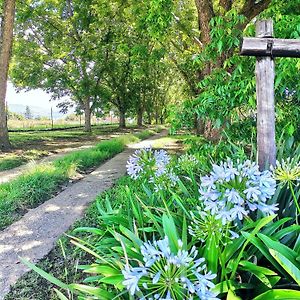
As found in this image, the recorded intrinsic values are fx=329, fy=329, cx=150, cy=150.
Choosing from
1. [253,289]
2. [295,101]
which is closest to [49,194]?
[295,101]

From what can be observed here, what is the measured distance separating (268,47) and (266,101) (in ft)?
1.09

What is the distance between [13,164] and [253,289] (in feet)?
21.9

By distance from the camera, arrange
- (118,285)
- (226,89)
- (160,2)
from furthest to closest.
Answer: (160,2) < (226,89) < (118,285)

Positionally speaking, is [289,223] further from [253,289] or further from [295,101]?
[295,101]

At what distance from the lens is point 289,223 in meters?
1.96

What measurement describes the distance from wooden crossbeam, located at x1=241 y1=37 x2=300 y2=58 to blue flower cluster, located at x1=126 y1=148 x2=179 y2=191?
88cm

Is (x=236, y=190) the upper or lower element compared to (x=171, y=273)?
upper

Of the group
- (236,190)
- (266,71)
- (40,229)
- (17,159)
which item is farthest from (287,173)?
(17,159)

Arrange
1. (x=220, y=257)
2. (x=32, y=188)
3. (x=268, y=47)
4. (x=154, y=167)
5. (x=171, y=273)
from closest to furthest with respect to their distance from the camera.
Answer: (x=171, y=273)
(x=220, y=257)
(x=268, y=47)
(x=154, y=167)
(x=32, y=188)

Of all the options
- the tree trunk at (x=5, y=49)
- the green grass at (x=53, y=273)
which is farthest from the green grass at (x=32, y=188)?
the tree trunk at (x=5, y=49)

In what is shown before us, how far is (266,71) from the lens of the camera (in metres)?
2.06

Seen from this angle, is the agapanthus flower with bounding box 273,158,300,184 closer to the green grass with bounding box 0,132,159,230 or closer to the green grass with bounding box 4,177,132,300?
the green grass with bounding box 4,177,132,300

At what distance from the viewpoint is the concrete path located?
2666 mm

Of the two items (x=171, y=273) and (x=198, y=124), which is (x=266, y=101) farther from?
(x=198, y=124)
